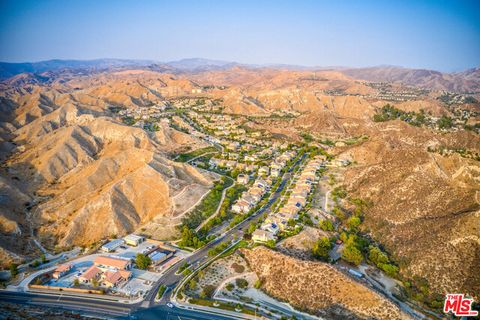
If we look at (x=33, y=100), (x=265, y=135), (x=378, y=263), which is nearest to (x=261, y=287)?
(x=378, y=263)

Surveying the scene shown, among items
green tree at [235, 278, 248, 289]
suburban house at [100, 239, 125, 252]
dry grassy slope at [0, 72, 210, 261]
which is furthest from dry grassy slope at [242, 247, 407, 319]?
dry grassy slope at [0, 72, 210, 261]

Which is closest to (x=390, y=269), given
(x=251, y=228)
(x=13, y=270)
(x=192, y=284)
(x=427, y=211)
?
(x=427, y=211)

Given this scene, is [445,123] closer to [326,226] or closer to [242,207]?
[326,226]

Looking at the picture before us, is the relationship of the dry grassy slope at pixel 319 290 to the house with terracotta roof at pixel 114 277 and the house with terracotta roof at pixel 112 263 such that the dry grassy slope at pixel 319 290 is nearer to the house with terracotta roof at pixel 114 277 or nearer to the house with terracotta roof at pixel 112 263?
the house with terracotta roof at pixel 114 277

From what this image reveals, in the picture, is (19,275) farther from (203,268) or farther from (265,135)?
(265,135)

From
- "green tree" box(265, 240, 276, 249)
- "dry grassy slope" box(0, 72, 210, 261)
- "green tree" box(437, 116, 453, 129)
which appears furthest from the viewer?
"green tree" box(437, 116, 453, 129)

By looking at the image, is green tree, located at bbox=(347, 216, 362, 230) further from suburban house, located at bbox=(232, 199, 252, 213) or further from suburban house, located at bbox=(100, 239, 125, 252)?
suburban house, located at bbox=(100, 239, 125, 252)

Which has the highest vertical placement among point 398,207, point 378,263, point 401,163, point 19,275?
point 401,163
